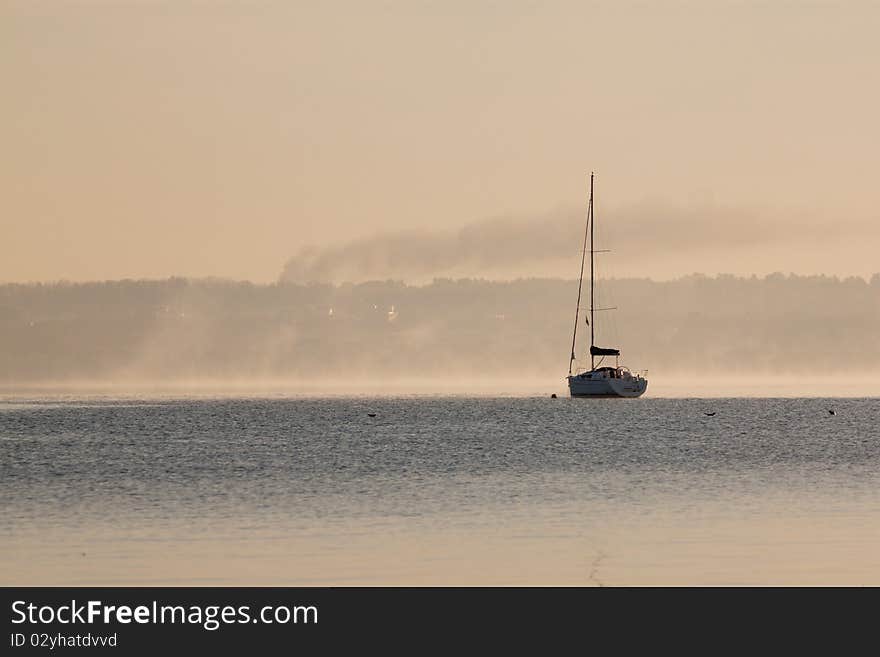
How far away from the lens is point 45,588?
3669 centimetres

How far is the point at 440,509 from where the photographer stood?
184ft

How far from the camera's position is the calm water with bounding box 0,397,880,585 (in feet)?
131

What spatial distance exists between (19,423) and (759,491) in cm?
9911

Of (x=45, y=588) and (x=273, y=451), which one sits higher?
(x=273, y=451)

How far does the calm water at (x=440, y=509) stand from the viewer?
40.0 m
